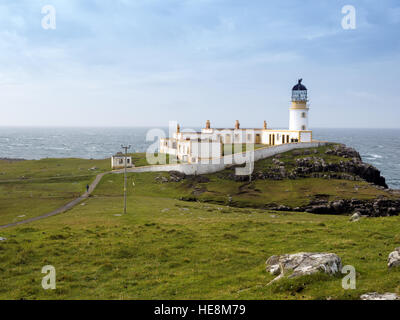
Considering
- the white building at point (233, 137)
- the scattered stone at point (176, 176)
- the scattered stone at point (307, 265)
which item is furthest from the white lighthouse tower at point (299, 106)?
the scattered stone at point (307, 265)

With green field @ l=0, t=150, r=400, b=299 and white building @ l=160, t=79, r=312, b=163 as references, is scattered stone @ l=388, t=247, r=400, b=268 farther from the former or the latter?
white building @ l=160, t=79, r=312, b=163

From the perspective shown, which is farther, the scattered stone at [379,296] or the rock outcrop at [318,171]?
the rock outcrop at [318,171]

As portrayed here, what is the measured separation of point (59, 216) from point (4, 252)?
17612mm

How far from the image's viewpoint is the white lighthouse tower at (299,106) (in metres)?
89.8

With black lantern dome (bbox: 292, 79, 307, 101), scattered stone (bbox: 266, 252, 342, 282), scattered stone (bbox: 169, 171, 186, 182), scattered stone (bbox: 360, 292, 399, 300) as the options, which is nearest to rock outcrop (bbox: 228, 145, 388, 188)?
scattered stone (bbox: 169, 171, 186, 182)

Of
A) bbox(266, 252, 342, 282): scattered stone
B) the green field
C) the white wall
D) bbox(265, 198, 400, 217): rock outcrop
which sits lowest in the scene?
bbox(265, 198, 400, 217): rock outcrop

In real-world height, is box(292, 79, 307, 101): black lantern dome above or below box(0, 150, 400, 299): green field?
above

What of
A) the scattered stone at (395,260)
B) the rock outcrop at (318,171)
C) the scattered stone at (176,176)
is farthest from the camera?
the rock outcrop at (318,171)

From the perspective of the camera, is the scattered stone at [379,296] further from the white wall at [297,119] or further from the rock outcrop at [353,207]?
the white wall at [297,119]

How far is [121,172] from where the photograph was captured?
70688 mm

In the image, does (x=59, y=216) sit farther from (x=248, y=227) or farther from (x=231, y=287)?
(x=231, y=287)

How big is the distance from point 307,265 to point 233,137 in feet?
270

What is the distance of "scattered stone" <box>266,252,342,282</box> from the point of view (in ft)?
51.3

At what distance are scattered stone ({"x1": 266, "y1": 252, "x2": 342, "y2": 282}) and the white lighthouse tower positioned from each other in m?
77.6
